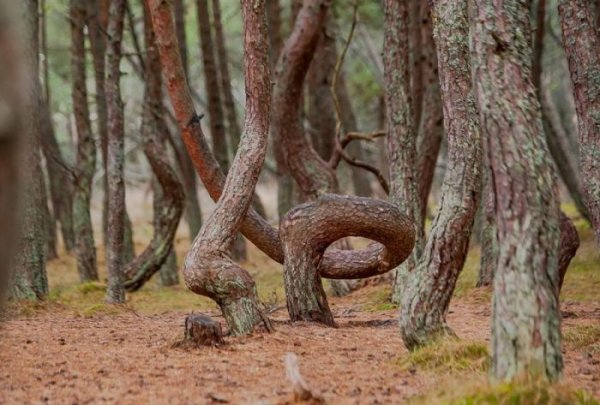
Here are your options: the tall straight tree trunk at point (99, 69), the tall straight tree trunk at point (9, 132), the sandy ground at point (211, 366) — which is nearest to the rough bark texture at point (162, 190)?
the tall straight tree trunk at point (99, 69)

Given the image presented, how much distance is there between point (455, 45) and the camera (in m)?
7.03

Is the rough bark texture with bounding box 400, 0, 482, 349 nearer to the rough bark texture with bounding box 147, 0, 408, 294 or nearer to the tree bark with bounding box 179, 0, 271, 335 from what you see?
the tree bark with bounding box 179, 0, 271, 335

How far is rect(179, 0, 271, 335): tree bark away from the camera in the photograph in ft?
25.6

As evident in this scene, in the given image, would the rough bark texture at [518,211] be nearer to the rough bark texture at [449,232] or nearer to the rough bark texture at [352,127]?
the rough bark texture at [449,232]

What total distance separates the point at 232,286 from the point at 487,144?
A: 3248 mm

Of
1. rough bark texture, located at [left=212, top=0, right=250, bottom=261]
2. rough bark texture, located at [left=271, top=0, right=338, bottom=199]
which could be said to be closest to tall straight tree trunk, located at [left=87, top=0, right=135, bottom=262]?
rough bark texture, located at [left=212, top=0, right=250, bottom=261]

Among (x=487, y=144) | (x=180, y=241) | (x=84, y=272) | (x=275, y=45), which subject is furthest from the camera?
(x=180, y=241)

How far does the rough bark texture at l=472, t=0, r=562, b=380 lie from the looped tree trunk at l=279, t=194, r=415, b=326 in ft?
10.7

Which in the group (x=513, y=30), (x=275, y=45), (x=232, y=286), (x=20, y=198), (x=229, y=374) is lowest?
(x=229, y=374)

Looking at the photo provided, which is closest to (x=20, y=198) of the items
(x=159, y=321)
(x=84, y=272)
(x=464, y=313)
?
(x=159, y=321)

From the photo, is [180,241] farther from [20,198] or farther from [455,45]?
[20,198]

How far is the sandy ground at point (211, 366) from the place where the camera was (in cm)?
568

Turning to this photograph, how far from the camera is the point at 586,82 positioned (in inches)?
320

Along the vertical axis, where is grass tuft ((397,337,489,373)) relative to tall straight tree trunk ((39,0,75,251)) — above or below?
below
